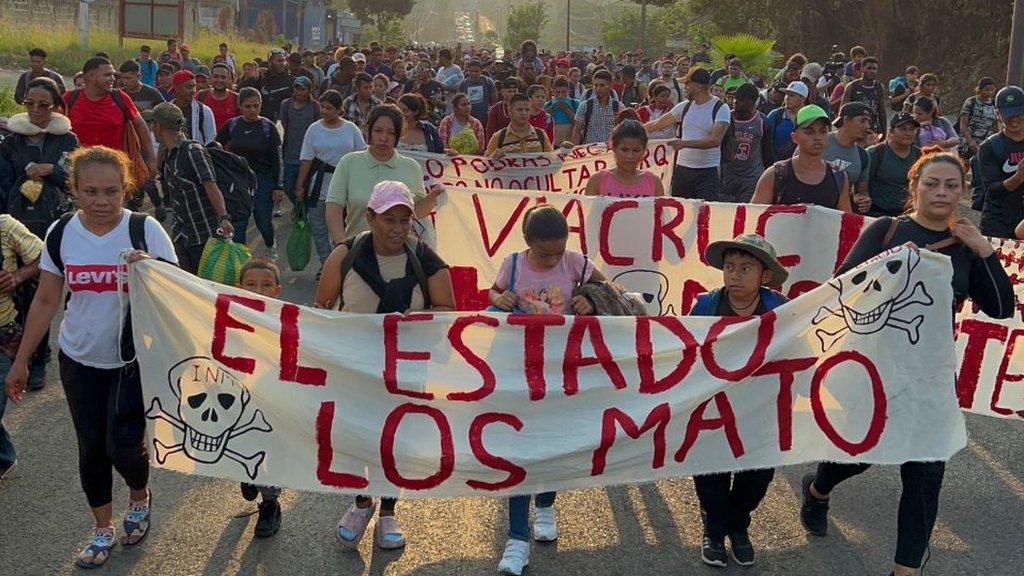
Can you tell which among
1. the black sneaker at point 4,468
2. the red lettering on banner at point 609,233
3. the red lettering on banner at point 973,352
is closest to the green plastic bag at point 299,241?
the red lettering on banner at point 609,233

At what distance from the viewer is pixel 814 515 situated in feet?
17.3

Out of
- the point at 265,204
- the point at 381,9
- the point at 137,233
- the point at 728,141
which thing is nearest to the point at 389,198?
the point at 137,233

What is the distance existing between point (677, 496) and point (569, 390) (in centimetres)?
137

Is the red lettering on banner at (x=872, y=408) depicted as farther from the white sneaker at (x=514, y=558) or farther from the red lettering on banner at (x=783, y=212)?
the red lettering on banner at (x=783, y=212)

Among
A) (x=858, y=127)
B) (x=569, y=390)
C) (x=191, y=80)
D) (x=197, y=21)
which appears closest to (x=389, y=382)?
(x=569, y=390)

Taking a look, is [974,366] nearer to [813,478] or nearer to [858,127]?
[813,478]

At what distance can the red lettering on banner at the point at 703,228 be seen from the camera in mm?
7172

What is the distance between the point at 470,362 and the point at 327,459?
2.22 feet

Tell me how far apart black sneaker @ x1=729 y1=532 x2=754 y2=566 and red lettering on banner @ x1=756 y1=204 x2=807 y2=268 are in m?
2.46

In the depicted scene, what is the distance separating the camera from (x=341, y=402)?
4.63m

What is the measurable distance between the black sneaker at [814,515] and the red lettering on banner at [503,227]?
2883 mm

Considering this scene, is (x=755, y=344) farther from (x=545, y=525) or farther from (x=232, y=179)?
(x=232, y=179)

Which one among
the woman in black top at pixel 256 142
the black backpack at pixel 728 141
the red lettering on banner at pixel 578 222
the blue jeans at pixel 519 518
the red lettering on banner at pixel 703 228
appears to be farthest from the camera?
the woman in black top at pixel 256 142

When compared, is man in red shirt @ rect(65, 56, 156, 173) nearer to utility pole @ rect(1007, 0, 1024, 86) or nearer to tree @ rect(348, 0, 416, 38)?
utility pole @ rect(1007, 0, 1024, 86)
